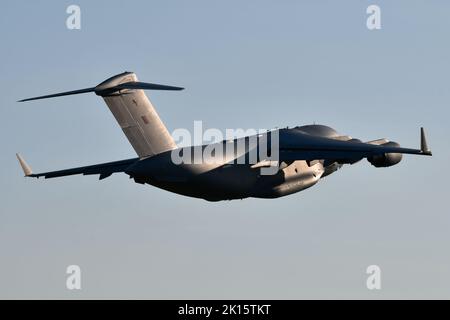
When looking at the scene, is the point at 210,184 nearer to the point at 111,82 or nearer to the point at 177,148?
the point at 177,148

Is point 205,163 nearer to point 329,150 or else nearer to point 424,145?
point 329,150

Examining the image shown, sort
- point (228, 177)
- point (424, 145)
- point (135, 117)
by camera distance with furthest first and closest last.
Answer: point (135, 117) → point (228, 177) → point (424, 145)

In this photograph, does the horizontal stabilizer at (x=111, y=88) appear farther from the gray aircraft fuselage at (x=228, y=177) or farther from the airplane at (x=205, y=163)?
the gray aircraft fuselage at (x=228, y=177)

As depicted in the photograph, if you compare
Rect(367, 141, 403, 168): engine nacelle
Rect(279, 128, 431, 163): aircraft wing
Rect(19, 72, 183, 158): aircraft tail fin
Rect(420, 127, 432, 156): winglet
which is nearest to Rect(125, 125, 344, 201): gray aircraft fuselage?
Rect(279, 128, 431, 163): aircraft wing

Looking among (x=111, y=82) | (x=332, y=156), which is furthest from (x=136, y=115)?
(x=332, y=156)

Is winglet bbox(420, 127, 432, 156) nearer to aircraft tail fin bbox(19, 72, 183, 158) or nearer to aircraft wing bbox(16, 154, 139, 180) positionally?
aircraft tail fin bbox(19, 72, 183, 158)

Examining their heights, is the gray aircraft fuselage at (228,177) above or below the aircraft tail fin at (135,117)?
below

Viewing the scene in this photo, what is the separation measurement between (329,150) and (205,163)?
3.92 metres

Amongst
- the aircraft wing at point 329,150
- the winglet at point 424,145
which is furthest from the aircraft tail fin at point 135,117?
the winglet at point 424,145

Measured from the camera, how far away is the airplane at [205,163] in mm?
37781

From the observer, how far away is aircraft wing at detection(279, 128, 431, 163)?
126ft

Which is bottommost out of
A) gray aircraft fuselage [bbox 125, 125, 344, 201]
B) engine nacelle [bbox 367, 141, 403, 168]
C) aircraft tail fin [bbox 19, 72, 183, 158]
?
gray aircraft fuselage [bbox 125, 125, 344, 201]

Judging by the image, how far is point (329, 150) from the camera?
38719 millimetres

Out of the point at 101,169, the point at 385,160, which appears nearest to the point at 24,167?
the point at 101,169
